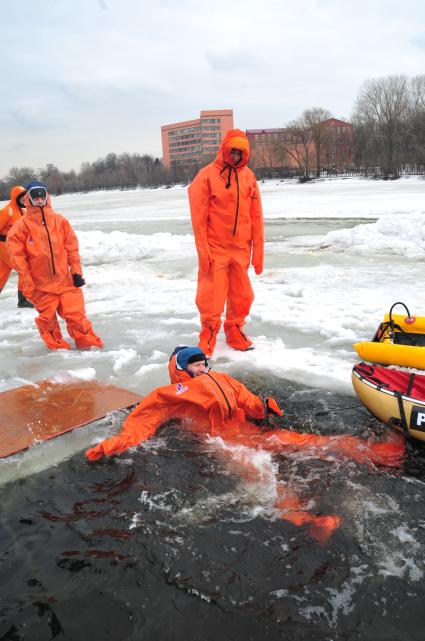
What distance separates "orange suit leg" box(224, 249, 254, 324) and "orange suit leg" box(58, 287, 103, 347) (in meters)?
1.42

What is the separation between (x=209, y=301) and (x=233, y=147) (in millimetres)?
1353

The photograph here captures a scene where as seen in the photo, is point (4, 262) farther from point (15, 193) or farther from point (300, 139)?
point (300, 139)

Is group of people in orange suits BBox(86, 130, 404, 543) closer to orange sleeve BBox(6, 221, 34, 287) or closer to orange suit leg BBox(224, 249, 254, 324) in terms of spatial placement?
orange suit leg BBox(224, 249, 254, 324)

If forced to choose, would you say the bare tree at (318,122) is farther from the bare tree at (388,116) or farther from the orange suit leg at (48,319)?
the orange suit leg at (48,319)

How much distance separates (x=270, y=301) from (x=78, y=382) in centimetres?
312

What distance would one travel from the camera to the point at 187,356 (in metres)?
3.41

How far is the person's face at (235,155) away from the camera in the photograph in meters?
4.24

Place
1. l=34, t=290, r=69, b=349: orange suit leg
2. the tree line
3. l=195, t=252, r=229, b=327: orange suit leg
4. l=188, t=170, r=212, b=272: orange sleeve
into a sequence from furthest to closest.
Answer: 1. the tree line
2. l=34, t=290, r=69, b=349: orange suit leg
3. l=195, t=252, r=229, b=327: orange suit leg
4. l=188, t=170, r=212, b=272: orange sleeve

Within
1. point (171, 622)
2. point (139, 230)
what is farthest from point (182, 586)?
point (139, 230)

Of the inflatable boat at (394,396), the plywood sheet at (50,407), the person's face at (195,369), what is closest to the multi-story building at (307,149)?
the plywood sheet at (50,407)

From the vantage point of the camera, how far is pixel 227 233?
449 centimetres

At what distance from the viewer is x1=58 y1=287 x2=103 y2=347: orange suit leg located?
192 inches

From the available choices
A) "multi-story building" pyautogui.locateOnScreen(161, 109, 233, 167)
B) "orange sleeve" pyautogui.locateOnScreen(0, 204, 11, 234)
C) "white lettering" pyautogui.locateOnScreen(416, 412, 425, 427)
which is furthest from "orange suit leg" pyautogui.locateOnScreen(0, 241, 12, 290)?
A: "multi-story building" pyautogui.locateOnScreen(161, 109, 233, 167)

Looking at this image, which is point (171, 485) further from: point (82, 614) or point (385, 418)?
point (385, 418)
